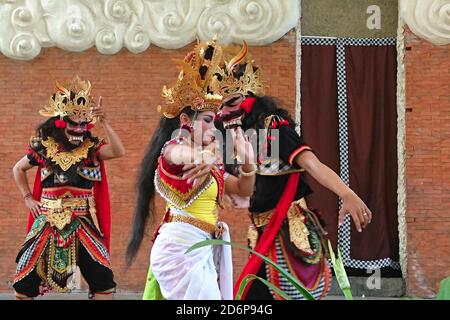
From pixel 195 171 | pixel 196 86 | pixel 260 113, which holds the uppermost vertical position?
pixel 196 86

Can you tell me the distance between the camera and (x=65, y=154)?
719 centimetres

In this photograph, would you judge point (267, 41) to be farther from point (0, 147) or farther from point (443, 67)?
point (0, 147)

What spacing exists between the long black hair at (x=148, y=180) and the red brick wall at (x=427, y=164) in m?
4.07

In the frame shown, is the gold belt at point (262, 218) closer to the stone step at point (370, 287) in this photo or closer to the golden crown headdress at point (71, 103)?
the golden crown headdress at point (71, 103)

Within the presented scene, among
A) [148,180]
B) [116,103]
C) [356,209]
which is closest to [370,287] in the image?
[116,103]

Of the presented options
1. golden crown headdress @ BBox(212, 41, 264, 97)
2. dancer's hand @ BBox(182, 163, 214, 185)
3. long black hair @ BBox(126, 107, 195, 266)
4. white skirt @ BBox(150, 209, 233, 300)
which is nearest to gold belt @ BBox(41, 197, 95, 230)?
long black hair @ BBox(126, 107, 195, 266)

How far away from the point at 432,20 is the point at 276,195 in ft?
12.9

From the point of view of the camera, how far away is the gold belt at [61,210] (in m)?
7.13

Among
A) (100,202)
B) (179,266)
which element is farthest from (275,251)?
(100,202)

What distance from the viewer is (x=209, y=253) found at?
5184 millimetres

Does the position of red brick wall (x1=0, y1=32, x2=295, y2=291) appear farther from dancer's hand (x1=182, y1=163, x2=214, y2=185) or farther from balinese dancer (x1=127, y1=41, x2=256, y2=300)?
dancer's hand (x1=182, y1=163, x2=214, y2=185)

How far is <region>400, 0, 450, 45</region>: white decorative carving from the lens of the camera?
9.09 meters

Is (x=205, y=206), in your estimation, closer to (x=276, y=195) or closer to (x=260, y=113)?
(x=276, y=195)

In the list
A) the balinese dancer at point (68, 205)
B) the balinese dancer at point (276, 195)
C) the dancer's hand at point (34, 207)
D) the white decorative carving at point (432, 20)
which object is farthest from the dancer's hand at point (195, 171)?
the white decorative carving at point (432, 20)
